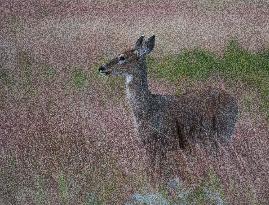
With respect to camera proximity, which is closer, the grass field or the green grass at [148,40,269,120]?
the grass field

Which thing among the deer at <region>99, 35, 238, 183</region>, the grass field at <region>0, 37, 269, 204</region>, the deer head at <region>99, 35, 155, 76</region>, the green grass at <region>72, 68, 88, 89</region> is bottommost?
the green grass at <region>72, 68, 88, 89</region>

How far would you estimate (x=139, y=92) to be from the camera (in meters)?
7.75

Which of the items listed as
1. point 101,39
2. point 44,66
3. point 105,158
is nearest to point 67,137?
point 105,158

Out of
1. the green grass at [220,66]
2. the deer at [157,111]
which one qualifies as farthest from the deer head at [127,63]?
the green grass at [220,66]

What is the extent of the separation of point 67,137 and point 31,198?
6.50 feet

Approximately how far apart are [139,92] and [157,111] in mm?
298

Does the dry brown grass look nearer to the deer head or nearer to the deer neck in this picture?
the deer neck

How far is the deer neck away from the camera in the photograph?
25.4ft

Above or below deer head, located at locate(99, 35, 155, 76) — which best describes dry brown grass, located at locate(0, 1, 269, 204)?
below

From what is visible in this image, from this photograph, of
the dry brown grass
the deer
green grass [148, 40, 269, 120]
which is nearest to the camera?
the dry brown grass

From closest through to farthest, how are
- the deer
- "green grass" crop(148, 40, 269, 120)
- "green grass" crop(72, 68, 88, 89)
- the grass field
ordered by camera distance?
the grass field → the deer → "green grass" crop(72, 68, 88, 89) → "green grass" crop(148, 40, 269, 120)

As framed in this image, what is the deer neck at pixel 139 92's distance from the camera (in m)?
7.73

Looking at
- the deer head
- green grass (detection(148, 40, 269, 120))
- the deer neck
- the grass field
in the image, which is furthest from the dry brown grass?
the deer head

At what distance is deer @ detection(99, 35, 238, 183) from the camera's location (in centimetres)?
773
